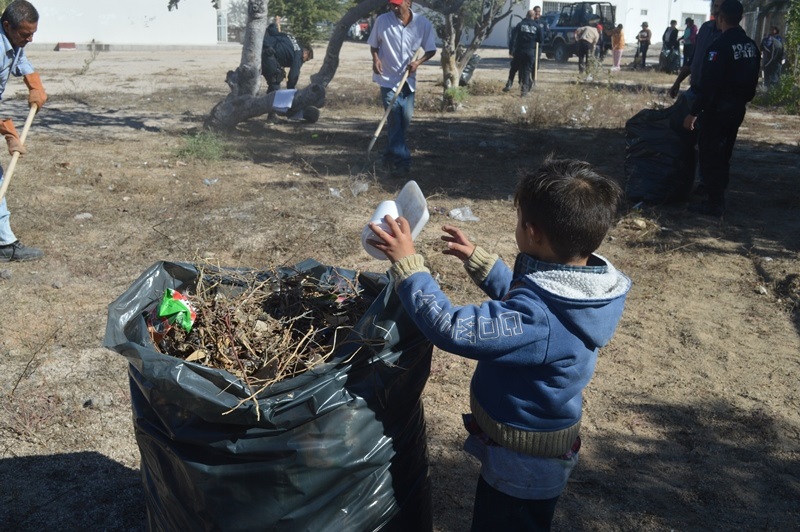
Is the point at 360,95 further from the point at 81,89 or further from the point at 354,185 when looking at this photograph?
the point at 354,185

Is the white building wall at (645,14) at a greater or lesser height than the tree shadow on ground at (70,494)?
greater

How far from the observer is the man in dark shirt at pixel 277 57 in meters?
10.4

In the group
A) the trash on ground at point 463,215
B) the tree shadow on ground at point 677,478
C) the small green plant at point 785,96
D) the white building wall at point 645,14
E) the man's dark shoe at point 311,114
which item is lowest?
the tree shadow on ground at point 677,478

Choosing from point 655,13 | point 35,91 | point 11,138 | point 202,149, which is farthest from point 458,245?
point 655,13

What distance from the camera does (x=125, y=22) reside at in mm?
26719

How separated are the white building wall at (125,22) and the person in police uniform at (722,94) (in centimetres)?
2481

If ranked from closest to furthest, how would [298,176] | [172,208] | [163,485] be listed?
1. [163,485]
2. [172,208]
3. [298,176]

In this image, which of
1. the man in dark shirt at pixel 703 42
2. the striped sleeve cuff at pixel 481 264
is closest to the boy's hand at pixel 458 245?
the striped sleeve cuff at pixel 481 264

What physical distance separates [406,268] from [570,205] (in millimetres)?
397

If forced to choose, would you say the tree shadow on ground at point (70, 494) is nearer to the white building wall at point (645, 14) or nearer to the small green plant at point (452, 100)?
the small green plant at point (452, 100)

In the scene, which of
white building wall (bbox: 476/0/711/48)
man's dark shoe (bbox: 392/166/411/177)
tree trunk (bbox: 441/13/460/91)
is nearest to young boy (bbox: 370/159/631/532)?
man's dark shoe (bbox: 392/166/411/177)

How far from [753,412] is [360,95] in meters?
10.1

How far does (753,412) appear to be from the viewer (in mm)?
3287

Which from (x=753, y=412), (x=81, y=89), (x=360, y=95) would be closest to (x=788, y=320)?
(x=753, y=412)
